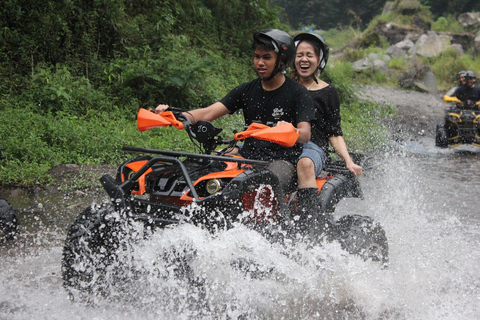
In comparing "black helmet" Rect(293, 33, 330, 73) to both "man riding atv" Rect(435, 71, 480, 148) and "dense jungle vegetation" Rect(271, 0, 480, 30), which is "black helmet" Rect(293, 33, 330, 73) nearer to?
"man riding atv" Rect(435, 71, 480, 148)

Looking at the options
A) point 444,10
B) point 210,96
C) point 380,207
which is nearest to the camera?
point 380,207

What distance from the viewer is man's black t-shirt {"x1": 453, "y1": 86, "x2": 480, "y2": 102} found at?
1337cm

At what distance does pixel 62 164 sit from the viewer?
7.36 metres

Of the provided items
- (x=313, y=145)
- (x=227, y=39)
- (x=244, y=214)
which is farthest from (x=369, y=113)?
(x=244, y=214)

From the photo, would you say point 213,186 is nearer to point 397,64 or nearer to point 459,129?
point 459,129

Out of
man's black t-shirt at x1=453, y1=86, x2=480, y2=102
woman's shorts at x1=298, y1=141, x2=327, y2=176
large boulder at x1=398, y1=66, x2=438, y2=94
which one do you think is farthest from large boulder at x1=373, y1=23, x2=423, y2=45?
woman's shorts at x1=298, y1=141, x2=327, y2=176

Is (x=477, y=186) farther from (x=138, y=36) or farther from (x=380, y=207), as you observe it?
(x=138, y=36)

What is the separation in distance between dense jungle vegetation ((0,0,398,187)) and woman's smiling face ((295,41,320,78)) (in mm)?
3441

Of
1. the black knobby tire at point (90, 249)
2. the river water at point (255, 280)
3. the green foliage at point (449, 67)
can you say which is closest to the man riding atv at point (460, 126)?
the river water at point (255, 280)

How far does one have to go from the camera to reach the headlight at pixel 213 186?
3.63 metres

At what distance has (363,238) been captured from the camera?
454 cm

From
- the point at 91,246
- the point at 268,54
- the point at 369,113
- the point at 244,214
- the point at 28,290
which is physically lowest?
the point at 369,113

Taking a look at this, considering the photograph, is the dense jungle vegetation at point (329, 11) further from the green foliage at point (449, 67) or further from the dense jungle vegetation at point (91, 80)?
the dense jungle vegetation at point (91, 80)

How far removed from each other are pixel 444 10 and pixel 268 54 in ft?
135
